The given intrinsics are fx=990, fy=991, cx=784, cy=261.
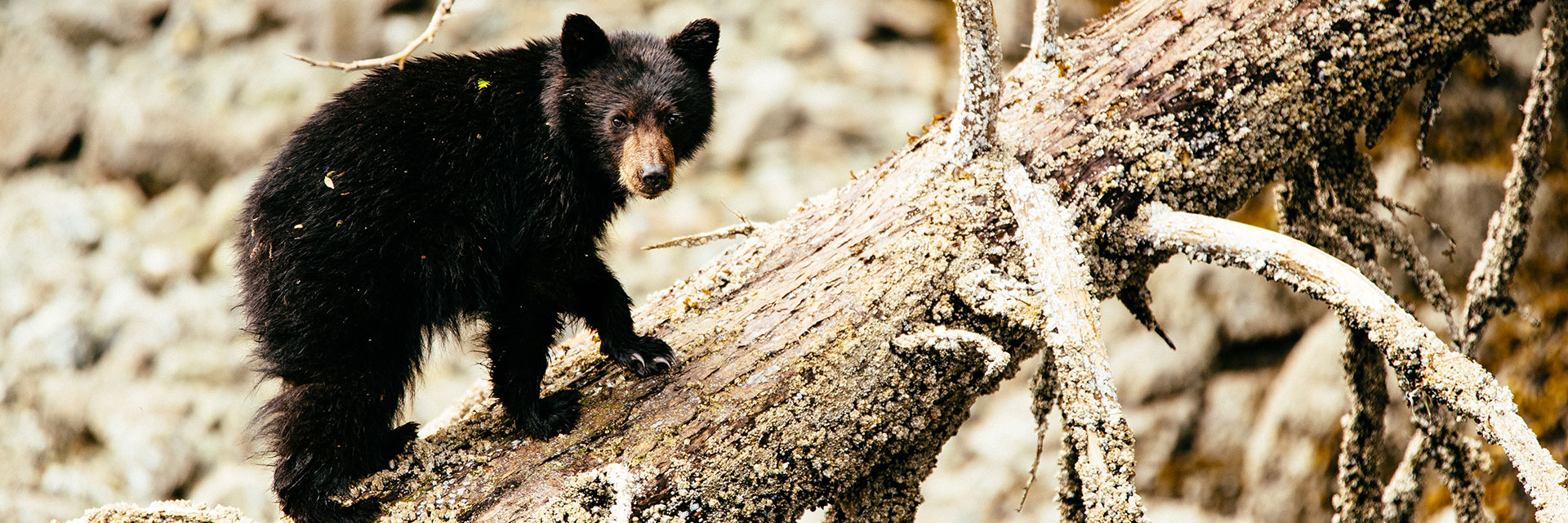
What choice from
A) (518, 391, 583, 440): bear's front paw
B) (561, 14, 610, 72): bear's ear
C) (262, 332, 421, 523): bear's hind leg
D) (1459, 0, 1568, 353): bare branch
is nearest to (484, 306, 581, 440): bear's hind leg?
(518, 391, 583, 440): bear's front paw

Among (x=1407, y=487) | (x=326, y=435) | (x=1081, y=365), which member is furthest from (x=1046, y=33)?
(x=326, y=435)

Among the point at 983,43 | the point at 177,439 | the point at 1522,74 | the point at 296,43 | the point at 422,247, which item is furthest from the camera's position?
the point at 296,43

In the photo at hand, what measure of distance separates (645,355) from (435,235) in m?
0.67

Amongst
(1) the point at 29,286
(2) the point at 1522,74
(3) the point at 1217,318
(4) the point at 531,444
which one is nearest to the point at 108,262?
(1) the point at 29,286

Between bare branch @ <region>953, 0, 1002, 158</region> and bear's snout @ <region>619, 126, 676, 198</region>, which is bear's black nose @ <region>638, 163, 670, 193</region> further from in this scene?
bare branch @ <region>953, 0, 1002, 158</region>

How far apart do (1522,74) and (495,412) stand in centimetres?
561

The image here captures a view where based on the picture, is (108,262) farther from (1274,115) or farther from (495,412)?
(1274,115)

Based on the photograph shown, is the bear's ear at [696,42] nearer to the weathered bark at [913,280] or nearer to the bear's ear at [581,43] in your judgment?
the bear's ear at [581,43]

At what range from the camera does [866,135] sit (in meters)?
6.68

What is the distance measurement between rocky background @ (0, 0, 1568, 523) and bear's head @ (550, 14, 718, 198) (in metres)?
3.16

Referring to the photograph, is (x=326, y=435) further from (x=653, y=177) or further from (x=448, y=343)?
(x=448, y=343)

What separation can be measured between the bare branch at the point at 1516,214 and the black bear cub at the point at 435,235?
236 cm

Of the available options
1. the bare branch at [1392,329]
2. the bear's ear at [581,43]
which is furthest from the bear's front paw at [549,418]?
the bare branch at [1392,329]

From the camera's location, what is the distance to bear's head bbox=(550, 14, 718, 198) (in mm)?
3002
